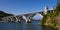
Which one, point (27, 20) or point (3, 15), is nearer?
point (27, 20)

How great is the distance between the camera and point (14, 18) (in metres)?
167

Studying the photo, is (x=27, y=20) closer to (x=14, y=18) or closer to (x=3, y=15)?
(x=14, y=18)

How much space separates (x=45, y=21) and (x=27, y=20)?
43.0 m

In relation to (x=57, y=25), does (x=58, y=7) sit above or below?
above

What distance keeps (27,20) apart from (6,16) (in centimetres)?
4186

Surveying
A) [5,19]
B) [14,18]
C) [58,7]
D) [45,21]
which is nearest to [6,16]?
[5,19]

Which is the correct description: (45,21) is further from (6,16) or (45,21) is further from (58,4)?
(6,16)

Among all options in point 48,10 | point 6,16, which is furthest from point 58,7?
point 6,16

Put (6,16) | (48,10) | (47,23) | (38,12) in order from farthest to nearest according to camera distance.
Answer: (6,16) < (38,12) < (48,10) < (47,23)

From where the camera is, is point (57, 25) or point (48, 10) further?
point (48, 10)

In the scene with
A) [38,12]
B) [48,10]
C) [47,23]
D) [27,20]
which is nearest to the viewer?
[47,23]

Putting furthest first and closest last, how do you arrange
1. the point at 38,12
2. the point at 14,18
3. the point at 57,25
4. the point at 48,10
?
the point at 14,18
the point at 38,12
the point at 48,10
the point at 57,25

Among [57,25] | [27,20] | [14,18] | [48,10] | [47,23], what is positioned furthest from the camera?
[14,18]

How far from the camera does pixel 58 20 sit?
79.2m
